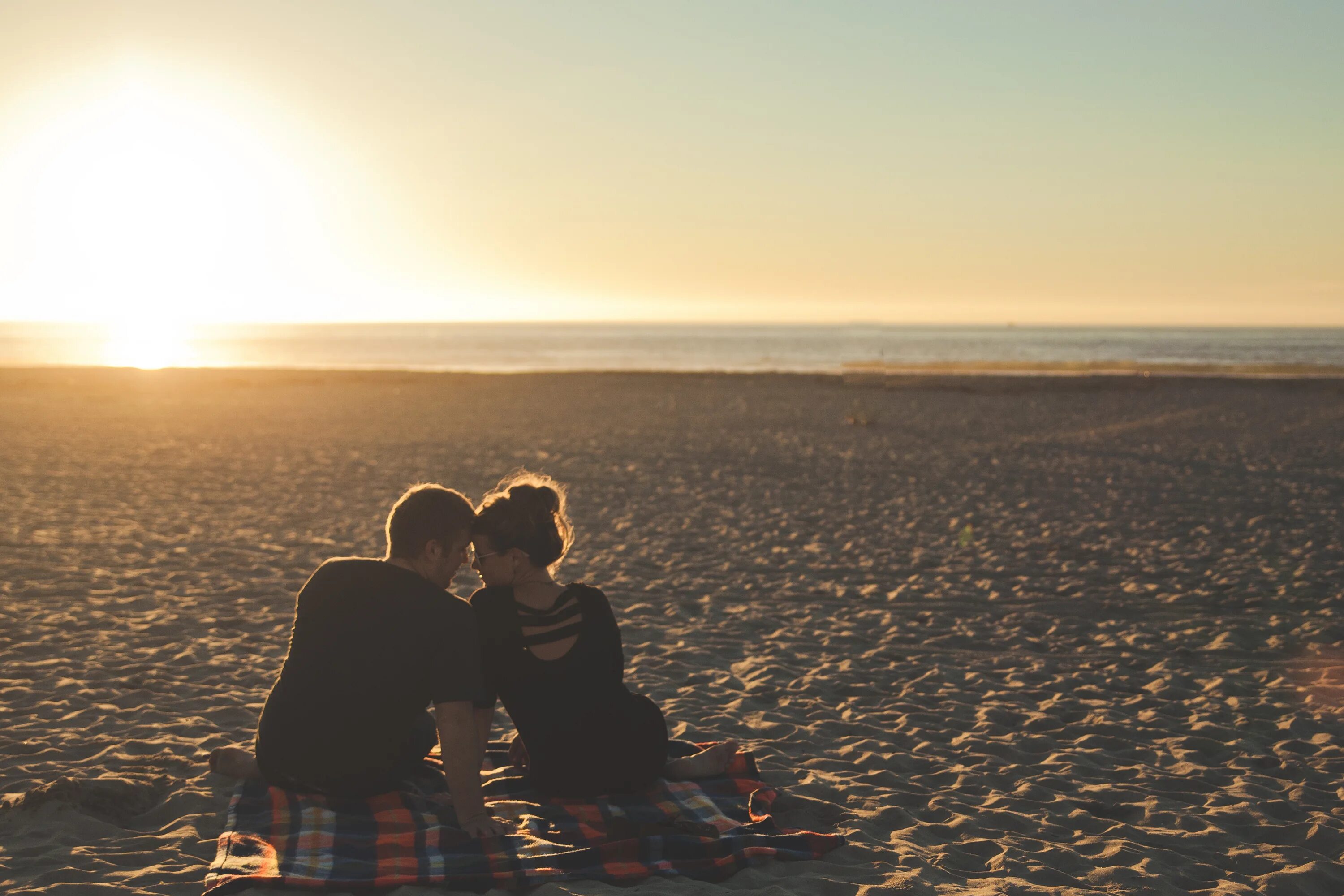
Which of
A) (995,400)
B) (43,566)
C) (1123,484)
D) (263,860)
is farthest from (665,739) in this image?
(995,400)

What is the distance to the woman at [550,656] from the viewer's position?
3936 mm

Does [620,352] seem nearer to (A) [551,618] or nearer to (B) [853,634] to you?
(B) [853,634]

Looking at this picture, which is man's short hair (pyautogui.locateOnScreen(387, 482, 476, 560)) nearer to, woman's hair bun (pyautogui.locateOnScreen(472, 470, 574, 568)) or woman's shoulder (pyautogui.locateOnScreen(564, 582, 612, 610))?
woman's hair bun (pyautogui.locateOnScreen(472, 470, 574, 568))

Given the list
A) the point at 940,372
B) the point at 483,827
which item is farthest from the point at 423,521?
the point at 940,372

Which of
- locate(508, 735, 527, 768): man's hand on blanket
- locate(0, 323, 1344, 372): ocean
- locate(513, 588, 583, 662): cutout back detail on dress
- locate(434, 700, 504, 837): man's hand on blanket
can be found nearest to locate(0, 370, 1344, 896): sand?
locate(434, 700, 504, 837): man's hand on blanket

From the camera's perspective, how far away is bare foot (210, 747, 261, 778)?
432cm

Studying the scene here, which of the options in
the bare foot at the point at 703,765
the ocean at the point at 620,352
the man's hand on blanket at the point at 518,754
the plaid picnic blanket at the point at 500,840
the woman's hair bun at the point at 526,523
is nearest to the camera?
the plaid picnic blanket at the point at 500,840

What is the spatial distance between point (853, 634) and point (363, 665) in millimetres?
4262

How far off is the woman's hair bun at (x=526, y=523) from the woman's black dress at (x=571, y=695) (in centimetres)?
19

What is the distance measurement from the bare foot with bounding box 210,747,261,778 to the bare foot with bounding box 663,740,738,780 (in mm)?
1799

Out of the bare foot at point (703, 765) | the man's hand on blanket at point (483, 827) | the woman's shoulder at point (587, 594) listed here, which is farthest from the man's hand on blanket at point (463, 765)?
the bare foot at point (703, 765)

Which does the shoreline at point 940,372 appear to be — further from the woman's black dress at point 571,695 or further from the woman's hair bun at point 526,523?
the woman's hair bun at point 526,523

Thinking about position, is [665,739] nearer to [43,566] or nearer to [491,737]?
[491,737]

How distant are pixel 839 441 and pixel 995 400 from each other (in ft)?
37.3
